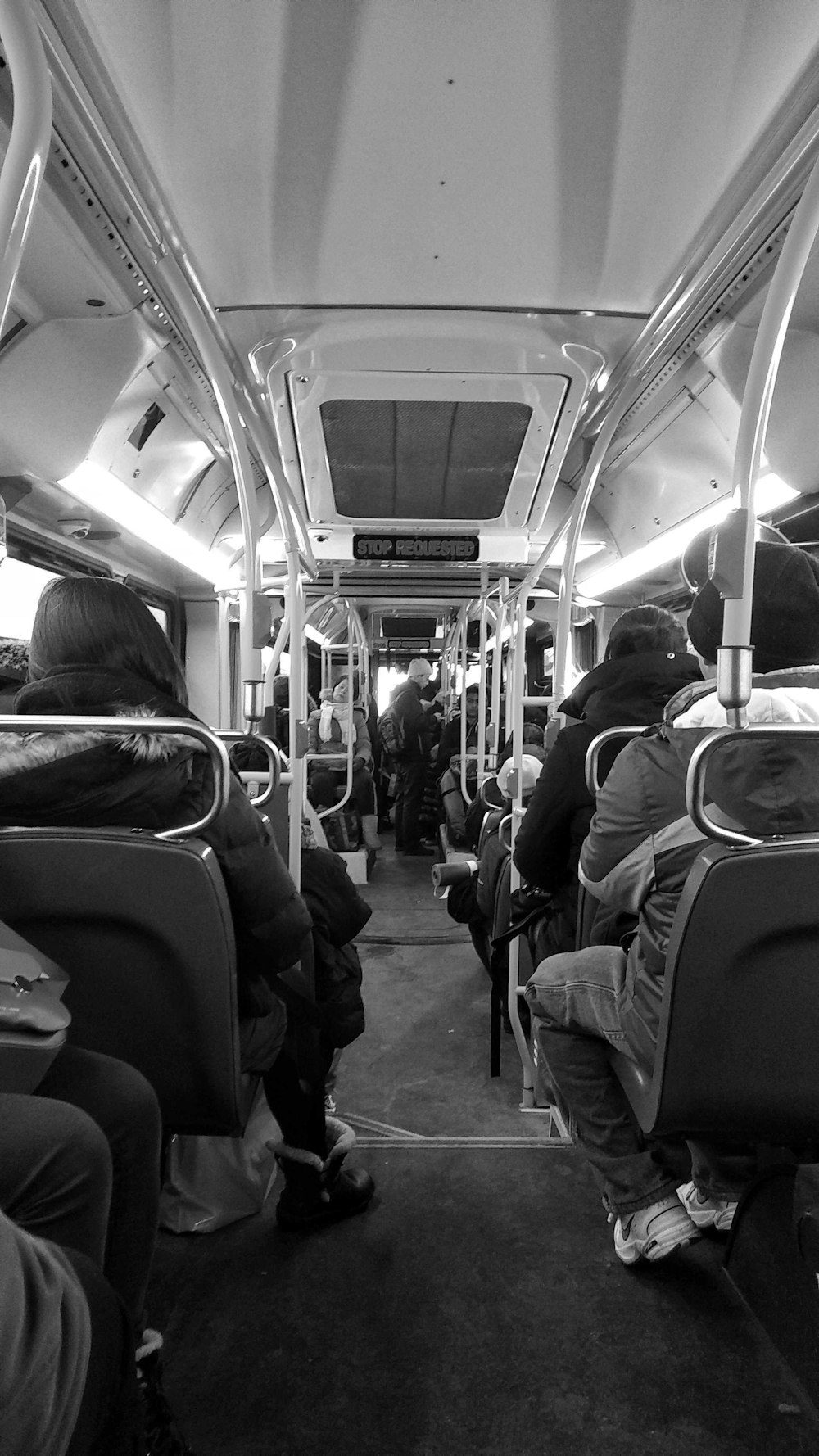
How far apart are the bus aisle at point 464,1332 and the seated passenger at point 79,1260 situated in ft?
0.92

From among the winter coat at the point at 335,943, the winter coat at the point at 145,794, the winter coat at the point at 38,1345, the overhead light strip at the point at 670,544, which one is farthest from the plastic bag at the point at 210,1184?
the overhead light strip at the point at 670,544

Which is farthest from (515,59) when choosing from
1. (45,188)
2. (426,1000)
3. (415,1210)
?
(426,1000)

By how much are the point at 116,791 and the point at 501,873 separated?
2204 millimetres

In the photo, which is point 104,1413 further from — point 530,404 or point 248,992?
point 530,404

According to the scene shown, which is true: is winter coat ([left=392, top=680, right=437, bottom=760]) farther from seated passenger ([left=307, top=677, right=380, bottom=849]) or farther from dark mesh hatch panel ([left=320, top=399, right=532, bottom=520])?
dark mesh hatch panel ([left=320, top=399, right=532, bottom=520])

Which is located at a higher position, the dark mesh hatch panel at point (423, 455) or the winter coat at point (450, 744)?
the dark mesh hatch panel at point (423, 455)

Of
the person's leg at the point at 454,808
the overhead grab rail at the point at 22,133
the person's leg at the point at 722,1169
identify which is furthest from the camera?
the person's leg at the point at 454,808

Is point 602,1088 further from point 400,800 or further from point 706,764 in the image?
point 400,800

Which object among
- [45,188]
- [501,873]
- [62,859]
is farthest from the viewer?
[501,873]

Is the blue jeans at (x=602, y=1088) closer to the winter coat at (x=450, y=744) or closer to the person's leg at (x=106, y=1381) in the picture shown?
the person's leg at (x=106, y=1381)

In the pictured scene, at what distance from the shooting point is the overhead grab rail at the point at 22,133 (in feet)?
3.58

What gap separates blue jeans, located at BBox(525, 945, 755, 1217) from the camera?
1878mm

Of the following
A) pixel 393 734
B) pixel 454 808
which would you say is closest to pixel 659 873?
pixel 454 808

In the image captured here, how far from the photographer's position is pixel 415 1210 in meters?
2.22
